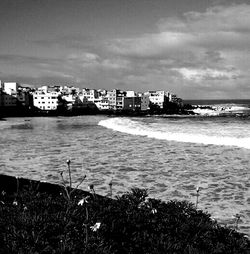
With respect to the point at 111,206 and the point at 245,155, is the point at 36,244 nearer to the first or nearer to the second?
the point at 111,206

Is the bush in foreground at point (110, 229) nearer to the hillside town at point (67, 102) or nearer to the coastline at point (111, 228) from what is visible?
the coastline at point (111, 228)

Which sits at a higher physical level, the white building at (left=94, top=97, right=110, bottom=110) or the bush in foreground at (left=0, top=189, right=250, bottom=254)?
the white building at (left=94, top=97, right=110, bottom=110)

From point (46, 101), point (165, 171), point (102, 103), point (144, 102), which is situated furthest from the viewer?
point (144, 102)

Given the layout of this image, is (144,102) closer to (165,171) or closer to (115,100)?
(115,100)

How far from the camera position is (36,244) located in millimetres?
3859

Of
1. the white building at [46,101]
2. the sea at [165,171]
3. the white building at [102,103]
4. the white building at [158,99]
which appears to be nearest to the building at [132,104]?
the white building at [102,103]

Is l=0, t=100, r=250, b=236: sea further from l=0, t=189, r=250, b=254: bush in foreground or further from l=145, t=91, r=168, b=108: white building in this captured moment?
l=145, t=91, r=168, b=108: white building

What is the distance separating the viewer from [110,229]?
4641mm

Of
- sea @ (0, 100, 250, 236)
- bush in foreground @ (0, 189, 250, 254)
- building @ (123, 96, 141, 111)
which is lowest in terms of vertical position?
sea @ (0, 100, 250, 236)

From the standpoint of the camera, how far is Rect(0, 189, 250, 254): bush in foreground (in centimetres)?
394

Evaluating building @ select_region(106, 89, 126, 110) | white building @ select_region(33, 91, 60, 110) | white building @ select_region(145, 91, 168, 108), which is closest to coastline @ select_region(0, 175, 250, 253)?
white building @ select_region(33, 91, 60, 110)

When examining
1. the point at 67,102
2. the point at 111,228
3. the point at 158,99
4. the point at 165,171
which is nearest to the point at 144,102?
the point at 158,99

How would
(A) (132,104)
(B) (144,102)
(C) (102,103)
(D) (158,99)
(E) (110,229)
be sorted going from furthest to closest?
(D) (158,99) < (B) (144,102) < (A) (132,104) < (C) (102,103) < (E) (110,229)

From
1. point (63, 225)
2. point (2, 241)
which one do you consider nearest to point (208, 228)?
point (63, 225)
